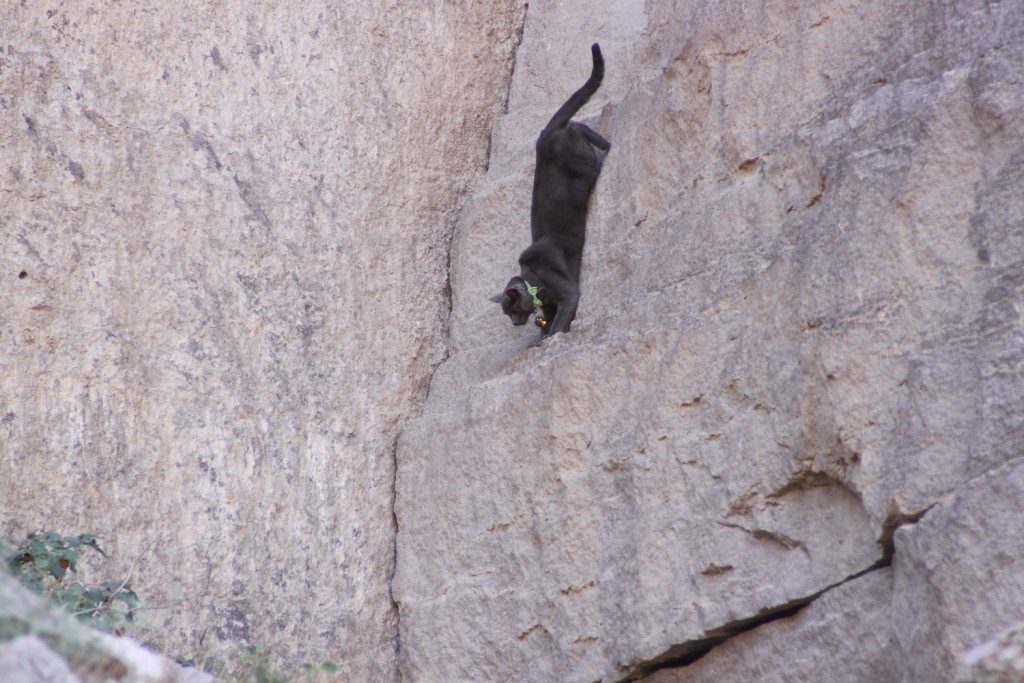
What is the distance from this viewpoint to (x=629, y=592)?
14.4 feet

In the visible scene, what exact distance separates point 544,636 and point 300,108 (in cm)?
282

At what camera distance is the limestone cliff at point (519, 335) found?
3.73 m

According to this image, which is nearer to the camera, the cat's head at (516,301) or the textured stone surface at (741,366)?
the textured stone surface at (741,366)

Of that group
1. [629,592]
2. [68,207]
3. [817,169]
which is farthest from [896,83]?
[68,207]

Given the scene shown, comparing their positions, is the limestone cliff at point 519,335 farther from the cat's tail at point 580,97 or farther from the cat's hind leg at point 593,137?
the cat's tail at point 580,97

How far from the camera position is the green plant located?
12.2 ft

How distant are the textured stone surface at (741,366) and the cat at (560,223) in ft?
0.30

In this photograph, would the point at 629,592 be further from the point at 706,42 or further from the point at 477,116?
the point at 477,116

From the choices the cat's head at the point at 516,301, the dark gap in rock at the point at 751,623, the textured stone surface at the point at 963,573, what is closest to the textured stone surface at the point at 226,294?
the cat's head at the point at 516,301

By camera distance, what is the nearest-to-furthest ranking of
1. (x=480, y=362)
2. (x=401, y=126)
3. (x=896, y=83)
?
(x=896, y=83) < (x=480, y=362) < (x=401, y=126)

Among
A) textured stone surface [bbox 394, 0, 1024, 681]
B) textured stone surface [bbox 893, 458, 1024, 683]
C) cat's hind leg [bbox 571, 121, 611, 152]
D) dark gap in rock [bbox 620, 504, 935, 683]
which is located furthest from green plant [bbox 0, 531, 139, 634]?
cat's hind leg [bbox 571, 121, 611, 152]

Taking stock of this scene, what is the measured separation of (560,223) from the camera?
5.17m

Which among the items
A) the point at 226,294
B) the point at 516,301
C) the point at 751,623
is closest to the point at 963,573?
the point at 751,623

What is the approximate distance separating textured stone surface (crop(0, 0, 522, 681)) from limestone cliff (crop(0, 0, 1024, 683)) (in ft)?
0.05
